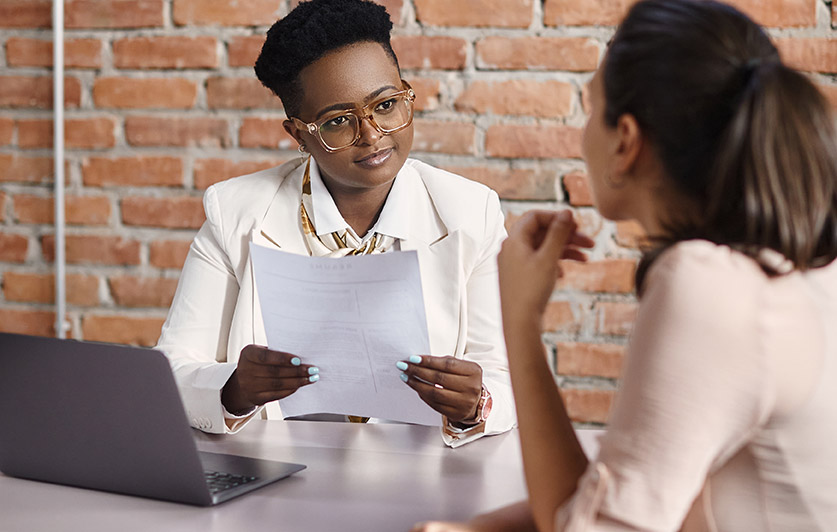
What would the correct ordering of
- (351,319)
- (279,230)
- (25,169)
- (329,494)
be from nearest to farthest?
1. (329,494)
2. (351,319)
3. (279,230)
4. (25,169)

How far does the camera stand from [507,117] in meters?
1.73

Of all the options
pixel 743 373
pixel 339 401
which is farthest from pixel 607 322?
pixel 743 373

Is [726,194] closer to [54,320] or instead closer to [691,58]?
[691,58]

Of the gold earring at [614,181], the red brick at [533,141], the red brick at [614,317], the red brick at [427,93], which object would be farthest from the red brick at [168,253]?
the gold earring at [614,181]

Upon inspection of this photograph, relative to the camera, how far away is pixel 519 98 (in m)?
1.72

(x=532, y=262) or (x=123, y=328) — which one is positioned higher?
(x=532, y=262)

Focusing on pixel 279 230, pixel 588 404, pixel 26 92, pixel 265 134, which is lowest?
pixel 588 404

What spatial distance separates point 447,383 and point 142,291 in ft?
3.54

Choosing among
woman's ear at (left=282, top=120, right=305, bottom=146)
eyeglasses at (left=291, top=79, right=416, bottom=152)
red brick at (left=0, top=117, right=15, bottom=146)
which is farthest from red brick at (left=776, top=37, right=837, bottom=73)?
red brick at (left=0, top=117, right=15, bottom=146)

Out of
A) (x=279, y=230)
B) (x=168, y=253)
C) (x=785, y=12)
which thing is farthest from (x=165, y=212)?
(x=785, y=12)

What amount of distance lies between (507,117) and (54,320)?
1192 mm

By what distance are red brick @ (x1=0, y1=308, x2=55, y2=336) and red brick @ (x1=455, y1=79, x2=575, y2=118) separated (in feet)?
3.68

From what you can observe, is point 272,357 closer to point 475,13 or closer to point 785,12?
point 475,13

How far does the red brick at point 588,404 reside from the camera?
69.2 inches
